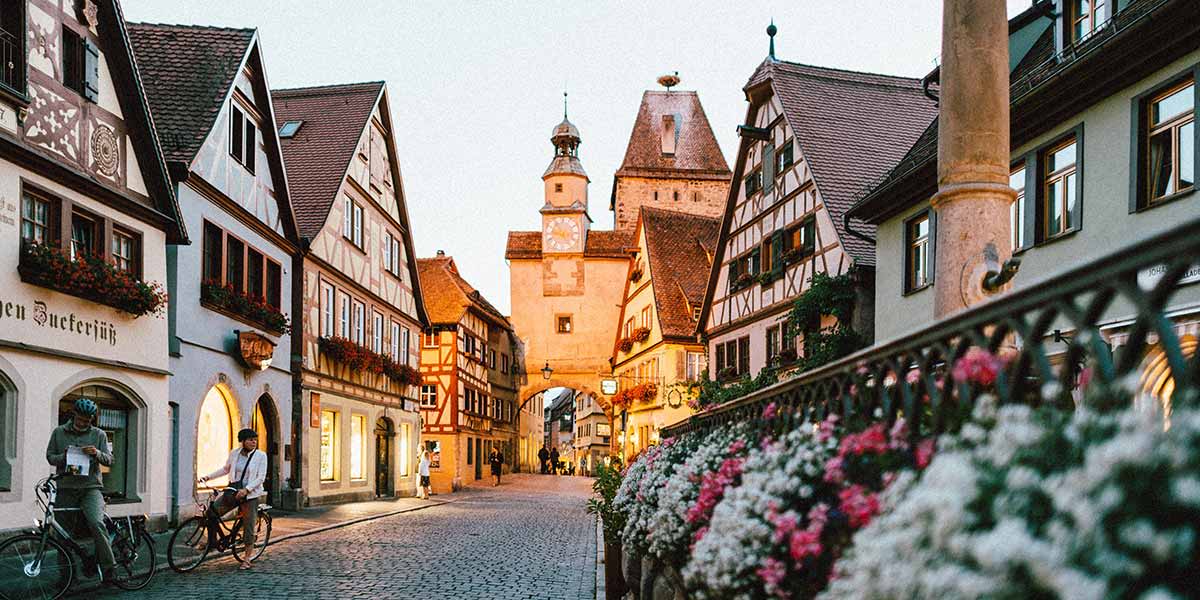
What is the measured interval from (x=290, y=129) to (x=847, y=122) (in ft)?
47.4

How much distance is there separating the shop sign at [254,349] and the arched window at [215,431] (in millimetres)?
778

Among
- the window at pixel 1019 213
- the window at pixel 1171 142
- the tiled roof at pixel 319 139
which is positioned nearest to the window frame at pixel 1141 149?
the window at pixel 1171 142

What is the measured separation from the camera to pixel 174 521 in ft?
56.4

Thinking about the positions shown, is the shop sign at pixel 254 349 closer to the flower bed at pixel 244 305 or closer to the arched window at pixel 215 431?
the flower bed at pixel 244 305

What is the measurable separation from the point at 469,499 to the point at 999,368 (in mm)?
30434

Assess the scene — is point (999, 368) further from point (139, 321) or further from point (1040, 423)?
point (139, 321)

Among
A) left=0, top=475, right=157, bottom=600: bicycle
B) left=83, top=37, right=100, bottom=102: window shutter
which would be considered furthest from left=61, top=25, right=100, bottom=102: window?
left=0, top=475, right=157, bottom=600: bicycle

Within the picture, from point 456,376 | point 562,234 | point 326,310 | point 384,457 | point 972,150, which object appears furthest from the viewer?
point 562,234

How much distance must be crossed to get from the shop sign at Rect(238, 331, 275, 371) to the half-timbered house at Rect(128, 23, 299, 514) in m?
0.03

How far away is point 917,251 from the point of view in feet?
64.8

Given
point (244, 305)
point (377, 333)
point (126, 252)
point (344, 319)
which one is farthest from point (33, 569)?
point (377, 333)

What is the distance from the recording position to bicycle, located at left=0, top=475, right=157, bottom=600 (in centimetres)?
873

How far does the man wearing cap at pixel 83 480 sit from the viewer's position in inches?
379

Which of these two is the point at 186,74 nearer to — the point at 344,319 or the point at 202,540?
the point at 344,319
